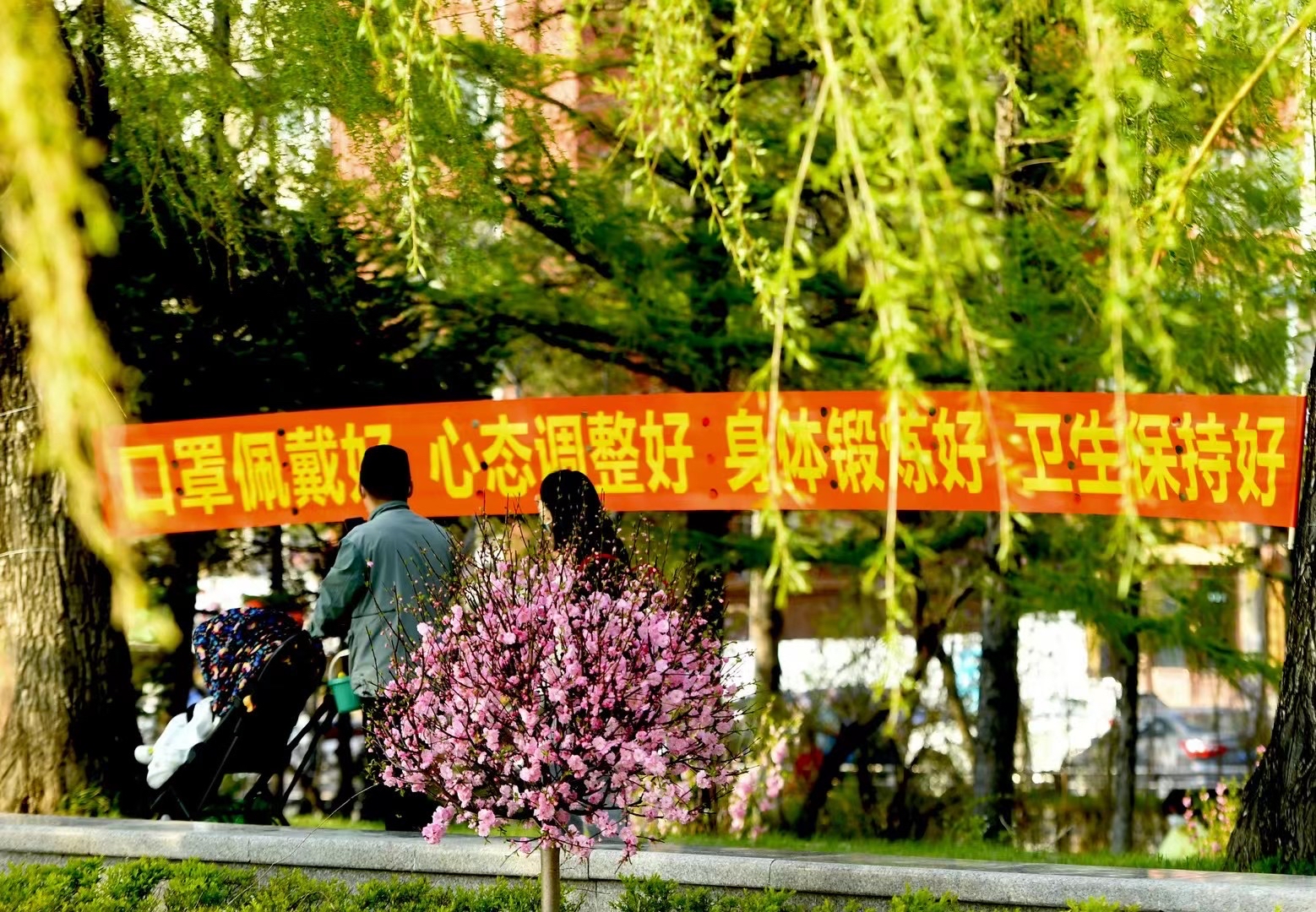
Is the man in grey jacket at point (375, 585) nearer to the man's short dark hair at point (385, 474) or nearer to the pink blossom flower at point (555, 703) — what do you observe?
the man's short dark hair at point (385, 474)

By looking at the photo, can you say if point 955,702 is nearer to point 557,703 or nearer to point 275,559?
point 275,559

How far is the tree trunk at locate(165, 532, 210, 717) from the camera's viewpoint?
12.5m

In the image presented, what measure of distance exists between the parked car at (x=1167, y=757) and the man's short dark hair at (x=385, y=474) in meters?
14.4

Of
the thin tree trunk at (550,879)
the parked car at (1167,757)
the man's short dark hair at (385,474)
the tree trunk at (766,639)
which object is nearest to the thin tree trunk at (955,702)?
the parked car at (1167,757)

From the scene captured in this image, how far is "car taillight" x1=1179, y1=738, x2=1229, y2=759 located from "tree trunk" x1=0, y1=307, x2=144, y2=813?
51.5 ft

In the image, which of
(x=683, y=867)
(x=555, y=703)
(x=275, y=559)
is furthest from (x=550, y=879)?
(x=275, y=559)

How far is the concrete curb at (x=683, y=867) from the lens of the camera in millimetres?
5637

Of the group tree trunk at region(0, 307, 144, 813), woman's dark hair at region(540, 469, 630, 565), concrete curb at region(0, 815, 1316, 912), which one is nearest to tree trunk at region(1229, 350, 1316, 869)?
concrete curb at region(0, 815, 1316, 912)

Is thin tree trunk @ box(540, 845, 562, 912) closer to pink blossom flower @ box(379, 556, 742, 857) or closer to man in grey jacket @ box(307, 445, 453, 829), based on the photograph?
pink blossom flower @ box(379, 556, 742, 857)

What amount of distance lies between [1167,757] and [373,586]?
20.6m

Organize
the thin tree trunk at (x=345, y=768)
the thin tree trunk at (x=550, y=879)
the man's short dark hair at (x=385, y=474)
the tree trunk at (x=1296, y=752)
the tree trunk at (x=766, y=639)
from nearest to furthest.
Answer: the thin tree trunk at (x=550, y=879), the tree trunk at (x=1296, y=752), the man's short dark hair at (x=385, y=474), the thin tree trunk at (x=345, y=768), the tree trunk at (x=766, y=639)

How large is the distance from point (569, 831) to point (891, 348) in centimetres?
278

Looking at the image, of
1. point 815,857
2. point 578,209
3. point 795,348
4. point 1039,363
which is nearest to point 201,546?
point 578,209

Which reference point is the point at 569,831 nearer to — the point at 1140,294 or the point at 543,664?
the point at 543,664
